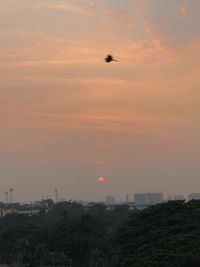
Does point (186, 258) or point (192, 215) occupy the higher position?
point (192, 215)

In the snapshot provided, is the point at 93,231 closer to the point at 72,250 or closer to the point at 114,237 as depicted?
the point at 72,250

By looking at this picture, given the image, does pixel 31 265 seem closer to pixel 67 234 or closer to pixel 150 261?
pixel 67 234

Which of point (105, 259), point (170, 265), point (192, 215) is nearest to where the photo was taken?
point (170, 265)

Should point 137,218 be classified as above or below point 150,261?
above

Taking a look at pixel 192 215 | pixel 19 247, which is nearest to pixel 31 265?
pixel 19 247

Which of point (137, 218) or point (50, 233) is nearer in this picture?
point (137, 218)

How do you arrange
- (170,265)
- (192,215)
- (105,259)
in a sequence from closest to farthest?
(170,265), (192,215), (105,259)

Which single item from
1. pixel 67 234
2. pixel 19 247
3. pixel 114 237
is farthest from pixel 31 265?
pixel 114 237

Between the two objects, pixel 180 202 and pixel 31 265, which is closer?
pixel 180 202
